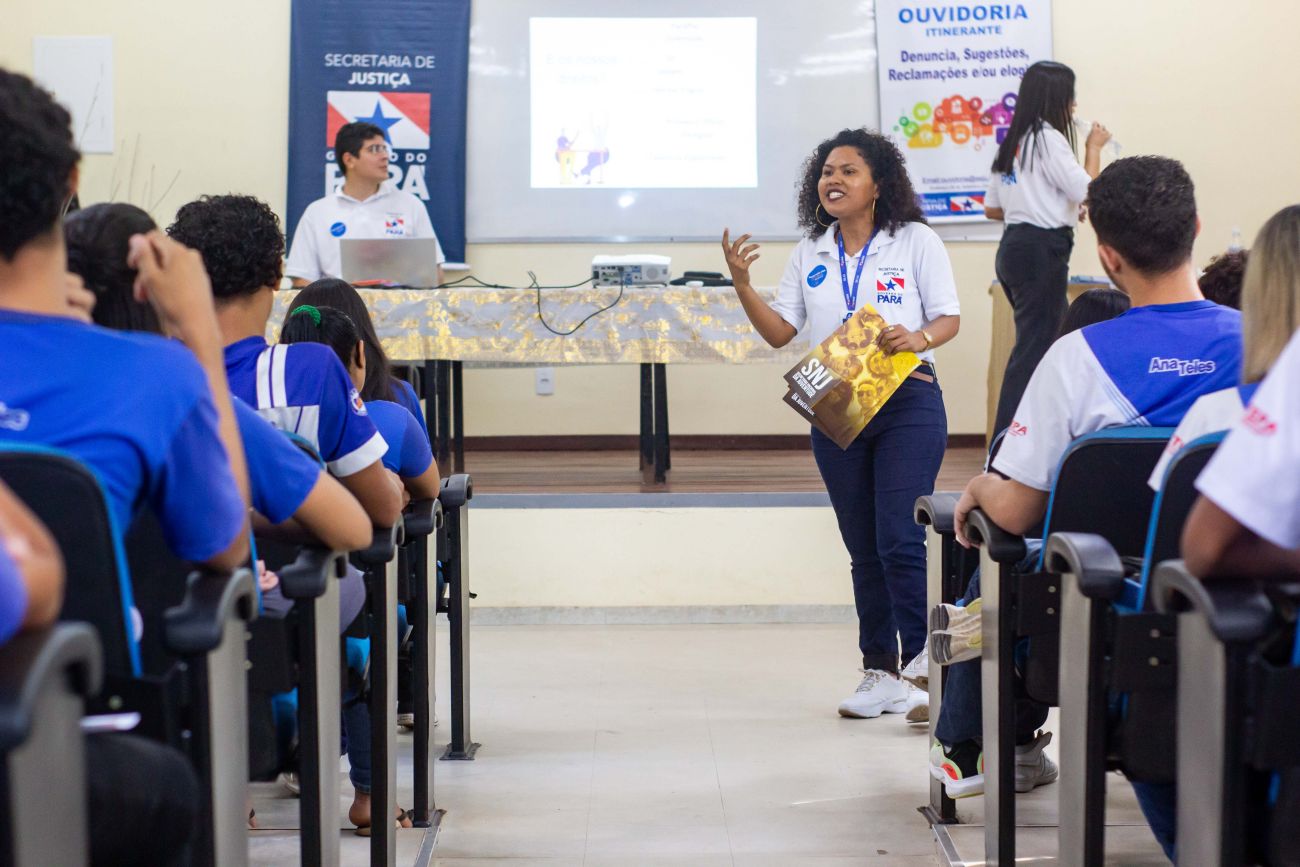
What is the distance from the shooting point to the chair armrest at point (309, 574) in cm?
152

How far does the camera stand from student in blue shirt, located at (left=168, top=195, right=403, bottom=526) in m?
1.96

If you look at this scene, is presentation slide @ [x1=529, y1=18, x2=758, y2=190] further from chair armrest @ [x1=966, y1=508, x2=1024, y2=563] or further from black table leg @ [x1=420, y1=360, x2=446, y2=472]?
chair armrest @ [x1=966, y1=508, x2=1024, y2=563]

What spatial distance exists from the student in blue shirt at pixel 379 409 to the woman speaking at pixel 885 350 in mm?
966

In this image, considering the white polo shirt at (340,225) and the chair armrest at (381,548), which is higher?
the white polo shirt at (340,225)

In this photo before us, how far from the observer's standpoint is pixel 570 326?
4734 millimetres

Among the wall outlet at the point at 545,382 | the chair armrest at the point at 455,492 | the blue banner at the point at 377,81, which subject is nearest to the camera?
the chair armrest at the point at 455,492

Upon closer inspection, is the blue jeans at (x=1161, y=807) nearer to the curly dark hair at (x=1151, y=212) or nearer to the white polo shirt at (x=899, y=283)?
the curly dark hair at (x=1151, y=212)

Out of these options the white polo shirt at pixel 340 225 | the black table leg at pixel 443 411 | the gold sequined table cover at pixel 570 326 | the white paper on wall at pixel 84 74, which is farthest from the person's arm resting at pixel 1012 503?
the white paper on wall at pixel 84 74

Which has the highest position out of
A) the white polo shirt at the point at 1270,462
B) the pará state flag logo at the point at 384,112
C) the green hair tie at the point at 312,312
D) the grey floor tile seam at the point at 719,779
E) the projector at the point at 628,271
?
the pará state flag logo at the point at 384,112

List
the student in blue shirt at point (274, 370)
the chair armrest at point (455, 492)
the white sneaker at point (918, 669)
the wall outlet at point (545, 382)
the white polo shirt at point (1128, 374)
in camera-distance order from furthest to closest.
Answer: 1. the wall outlet at point (545, 382)
2. the white sneaker at point (918, 669)
3. the chair armrest at point (455, 492)
4. the student in blue shirt at point (274, 370)
5. the white polo shirt at point (1128, 374)

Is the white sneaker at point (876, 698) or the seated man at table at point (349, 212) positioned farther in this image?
the seated man at table at point (349, 212)

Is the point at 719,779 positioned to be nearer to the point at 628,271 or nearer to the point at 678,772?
the point at 678,772

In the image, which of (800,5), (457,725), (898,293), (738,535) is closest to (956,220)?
(800,5)

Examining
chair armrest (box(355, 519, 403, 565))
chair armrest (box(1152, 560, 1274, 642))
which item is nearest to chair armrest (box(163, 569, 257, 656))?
chair armrest (box(355, 519, 403, 565))
